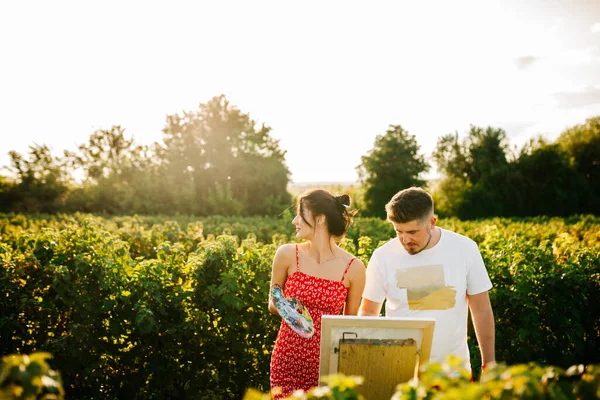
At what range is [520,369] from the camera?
4.26 feet

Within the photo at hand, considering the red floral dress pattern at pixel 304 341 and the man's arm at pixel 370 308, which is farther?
the red floral dress pattern at pixel 304 341

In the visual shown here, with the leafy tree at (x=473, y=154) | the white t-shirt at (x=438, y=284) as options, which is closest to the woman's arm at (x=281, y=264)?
the white t-shirt at (x=438, y=284)

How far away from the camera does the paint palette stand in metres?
2.70

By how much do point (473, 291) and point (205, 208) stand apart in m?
27.4

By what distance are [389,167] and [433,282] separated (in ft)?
123

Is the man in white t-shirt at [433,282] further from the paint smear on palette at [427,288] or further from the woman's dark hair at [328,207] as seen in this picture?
the woman's dark hair at [328,207]

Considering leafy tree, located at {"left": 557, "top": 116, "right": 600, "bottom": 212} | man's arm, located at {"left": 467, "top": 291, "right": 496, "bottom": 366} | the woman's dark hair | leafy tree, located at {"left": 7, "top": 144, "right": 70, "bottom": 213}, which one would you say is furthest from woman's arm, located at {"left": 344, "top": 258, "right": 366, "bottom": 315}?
leafy tree, located at {"left": 557, "top": 116, "right": 600, "bottom": 212}

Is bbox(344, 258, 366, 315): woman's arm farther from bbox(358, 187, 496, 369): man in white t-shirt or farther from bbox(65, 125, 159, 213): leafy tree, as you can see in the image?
bbox(65, 125, 159, 213): leafy tree

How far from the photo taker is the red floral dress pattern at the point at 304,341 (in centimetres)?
296

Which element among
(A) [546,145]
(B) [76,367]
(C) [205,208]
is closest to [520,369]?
(B) [76,367]

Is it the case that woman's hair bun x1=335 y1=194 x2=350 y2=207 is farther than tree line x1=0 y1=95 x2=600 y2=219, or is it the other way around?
tree line x1=0 y1=95 x2=600 y2=219

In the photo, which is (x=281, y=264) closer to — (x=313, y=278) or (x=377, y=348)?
(x=313, y=278)

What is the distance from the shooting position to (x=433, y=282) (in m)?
2.74

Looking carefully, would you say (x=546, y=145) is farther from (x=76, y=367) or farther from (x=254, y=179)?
(x=76, y=367)
